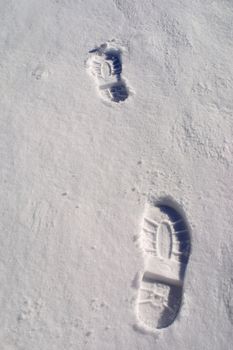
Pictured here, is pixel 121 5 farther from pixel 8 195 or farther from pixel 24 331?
pixel 24 331

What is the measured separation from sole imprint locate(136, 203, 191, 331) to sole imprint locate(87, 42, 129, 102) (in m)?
1.08

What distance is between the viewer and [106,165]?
3.17 m

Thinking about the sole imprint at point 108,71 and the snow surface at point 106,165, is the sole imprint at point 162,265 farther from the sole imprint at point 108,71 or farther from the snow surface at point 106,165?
the sole imprint at point 108,71

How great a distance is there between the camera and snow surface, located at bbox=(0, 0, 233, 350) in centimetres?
265

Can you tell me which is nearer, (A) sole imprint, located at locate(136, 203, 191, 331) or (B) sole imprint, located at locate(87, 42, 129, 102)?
(A) sole imprint, located at locate(136, 203, 191, 331)

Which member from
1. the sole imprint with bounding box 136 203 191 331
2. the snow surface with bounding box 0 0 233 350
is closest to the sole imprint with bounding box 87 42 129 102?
the snow surface with bounding box 0 0 233 350

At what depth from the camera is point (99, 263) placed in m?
2.81

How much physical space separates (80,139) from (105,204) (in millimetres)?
616

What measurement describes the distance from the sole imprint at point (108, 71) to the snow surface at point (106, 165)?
2.8 inches

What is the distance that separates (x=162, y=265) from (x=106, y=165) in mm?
874

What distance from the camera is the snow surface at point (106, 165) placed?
2.65 meters

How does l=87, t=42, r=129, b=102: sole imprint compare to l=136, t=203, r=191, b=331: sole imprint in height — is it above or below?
above

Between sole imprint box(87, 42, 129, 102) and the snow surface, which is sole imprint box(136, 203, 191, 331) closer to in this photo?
the snow surface

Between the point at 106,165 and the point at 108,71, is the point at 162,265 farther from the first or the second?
the point at 108,71
